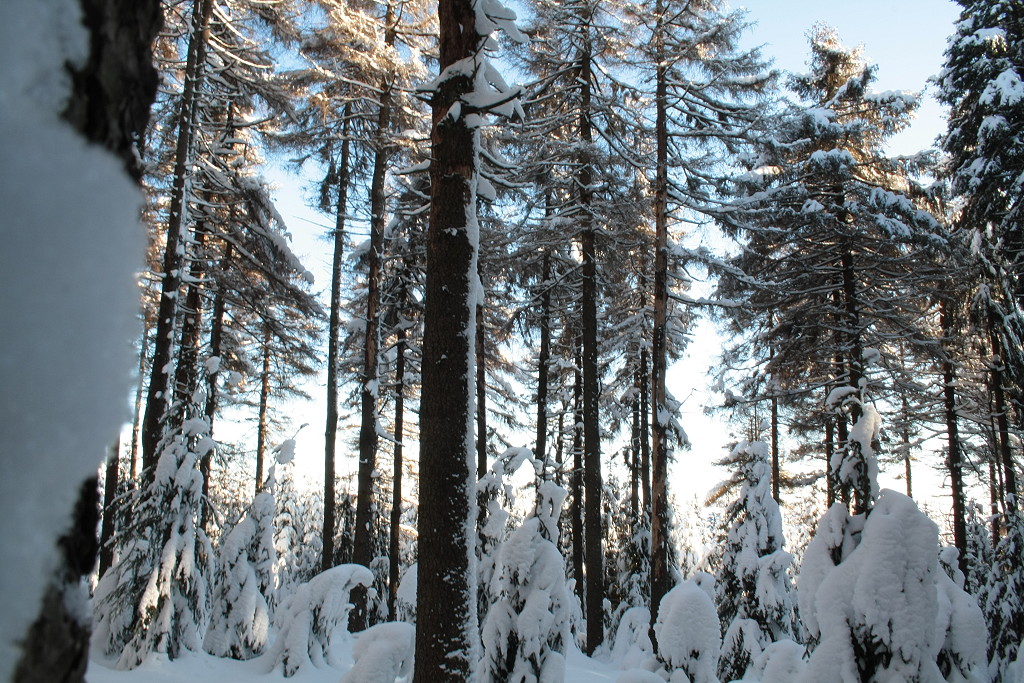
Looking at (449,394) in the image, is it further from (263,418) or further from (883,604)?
(263,418)

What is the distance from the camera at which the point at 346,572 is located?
928cm

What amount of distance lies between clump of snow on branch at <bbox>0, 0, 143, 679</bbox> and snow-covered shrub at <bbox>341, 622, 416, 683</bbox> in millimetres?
5521

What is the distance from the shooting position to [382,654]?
5.46 meters

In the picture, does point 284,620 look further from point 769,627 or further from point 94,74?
point 94,74

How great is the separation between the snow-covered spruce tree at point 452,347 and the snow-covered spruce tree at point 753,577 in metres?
7.15

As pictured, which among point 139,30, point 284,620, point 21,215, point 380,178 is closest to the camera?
point 21,215

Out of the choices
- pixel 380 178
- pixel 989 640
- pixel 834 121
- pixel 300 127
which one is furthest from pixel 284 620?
pixel 834 121

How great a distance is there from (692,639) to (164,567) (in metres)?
7.44

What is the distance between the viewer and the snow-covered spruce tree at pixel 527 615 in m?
5.93

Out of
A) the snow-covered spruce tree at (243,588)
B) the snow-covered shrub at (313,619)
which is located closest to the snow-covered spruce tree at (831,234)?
the snow-covered shrub at (313,619)

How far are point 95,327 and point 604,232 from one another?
492 inches

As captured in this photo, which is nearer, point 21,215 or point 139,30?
point 21,215

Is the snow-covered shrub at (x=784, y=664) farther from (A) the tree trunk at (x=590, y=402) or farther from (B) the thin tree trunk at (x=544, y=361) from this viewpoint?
(B) the thin tree trunk at (x=544, y=361)

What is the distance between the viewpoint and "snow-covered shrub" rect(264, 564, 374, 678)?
876 centimetres
